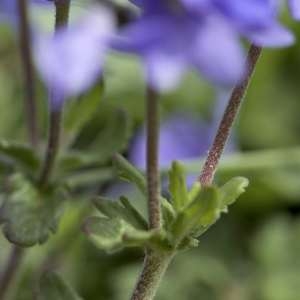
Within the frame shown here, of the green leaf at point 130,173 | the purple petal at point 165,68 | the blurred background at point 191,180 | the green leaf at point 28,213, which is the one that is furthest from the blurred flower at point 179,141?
the purple petal at point 165,68

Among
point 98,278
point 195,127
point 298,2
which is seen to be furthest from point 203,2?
point 195,127

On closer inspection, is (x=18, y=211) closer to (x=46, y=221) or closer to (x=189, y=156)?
(x=46, y=221)

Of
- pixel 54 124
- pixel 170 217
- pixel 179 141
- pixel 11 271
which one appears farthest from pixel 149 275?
pixel 179 141

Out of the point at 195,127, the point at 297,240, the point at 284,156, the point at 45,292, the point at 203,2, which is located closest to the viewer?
the point at 203,2

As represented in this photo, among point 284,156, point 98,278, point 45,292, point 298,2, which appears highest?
point 298,2

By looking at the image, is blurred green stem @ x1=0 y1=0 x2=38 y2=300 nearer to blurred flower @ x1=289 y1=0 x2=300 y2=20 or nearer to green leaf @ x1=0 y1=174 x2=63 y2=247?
green leaf @ x1=0 y1=174 x2=63 y2=247

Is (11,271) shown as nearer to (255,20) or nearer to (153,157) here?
(153,157)
